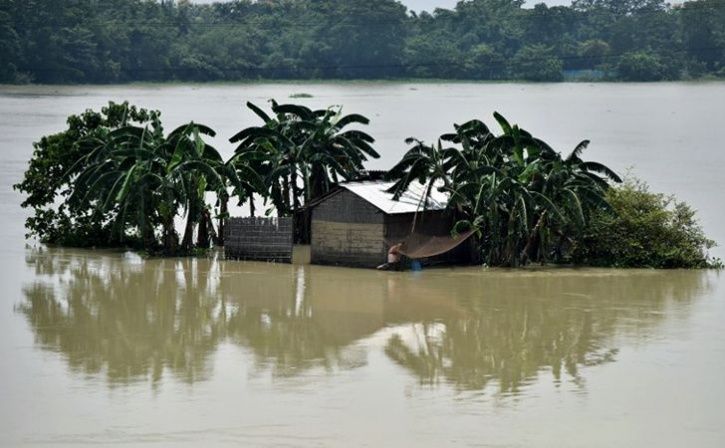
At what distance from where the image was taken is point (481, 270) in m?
25.2

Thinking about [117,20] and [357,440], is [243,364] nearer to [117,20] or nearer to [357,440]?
[357,440]

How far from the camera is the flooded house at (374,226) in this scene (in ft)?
81.1

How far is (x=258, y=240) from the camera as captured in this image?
26.0 meters

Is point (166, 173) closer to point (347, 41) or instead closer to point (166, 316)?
point (166, 316)

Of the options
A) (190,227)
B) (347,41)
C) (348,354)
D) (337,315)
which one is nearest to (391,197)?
(190,227)

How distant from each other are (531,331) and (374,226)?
15.5 feet

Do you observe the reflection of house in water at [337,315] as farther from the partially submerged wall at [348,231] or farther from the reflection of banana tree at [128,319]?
the partially submerged wall at [348,231]

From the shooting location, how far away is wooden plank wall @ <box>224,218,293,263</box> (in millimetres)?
25797

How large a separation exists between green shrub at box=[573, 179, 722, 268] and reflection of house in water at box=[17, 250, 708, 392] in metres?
0.46

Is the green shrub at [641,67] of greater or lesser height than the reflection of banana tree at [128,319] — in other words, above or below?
above

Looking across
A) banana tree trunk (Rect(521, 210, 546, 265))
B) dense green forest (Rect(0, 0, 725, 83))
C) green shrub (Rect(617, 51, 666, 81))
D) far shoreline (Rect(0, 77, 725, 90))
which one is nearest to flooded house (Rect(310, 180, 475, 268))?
banana tree trunk (Rect(521, 210, 546, 265))

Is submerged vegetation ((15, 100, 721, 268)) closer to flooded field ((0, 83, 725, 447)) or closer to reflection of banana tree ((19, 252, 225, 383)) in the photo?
flooded field ((0, 83, 725, 447))

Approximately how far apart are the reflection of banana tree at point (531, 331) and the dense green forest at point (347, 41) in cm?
6767

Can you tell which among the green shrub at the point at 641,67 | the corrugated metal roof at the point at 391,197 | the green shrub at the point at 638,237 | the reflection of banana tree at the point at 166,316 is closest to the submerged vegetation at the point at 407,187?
the green shrub at the point at 638,237
